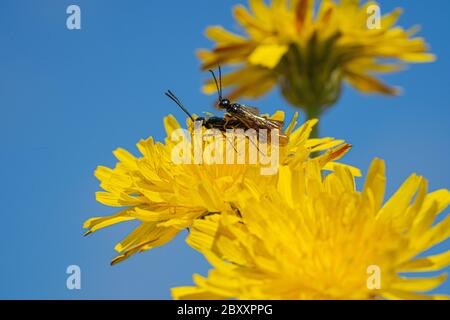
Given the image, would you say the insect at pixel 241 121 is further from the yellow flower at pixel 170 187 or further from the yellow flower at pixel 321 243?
the yellow flower at pixel 321 243

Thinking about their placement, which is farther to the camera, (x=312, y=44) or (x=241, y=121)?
(x=312, y=44)

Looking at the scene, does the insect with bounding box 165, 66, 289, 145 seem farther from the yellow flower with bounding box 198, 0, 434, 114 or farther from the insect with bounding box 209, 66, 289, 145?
the yellow flower with bounding box 198, 0, 434, 114

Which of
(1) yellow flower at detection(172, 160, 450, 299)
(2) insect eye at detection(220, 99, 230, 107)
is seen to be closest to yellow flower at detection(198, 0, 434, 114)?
(2) insect eye at detection(220, 99, 230, 107)

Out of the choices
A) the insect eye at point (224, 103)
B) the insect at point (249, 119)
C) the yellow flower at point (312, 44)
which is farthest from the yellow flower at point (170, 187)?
the yellow flower at point (312, 44)

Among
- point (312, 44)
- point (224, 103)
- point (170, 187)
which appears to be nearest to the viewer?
point (170, 187)

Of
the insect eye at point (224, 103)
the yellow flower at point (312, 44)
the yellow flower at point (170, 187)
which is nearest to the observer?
the yellow flower at point (170, 187)

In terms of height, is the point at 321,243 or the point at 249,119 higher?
the point at 249,119

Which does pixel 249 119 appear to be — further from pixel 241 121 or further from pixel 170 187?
pixel 170 187

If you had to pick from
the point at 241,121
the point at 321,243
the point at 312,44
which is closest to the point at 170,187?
the point at 241,121
